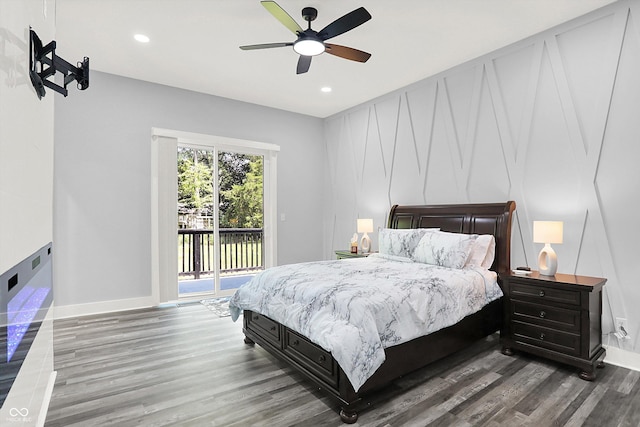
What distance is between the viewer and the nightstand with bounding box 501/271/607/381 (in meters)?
2.57

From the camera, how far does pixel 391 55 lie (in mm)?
3775

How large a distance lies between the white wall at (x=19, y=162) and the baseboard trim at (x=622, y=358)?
3.93m

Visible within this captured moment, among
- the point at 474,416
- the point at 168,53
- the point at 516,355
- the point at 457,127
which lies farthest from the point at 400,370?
the point at 168,53

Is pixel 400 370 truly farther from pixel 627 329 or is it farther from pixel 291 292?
pixel 627 329

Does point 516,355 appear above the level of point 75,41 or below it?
below

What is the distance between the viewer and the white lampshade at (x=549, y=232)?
285 centimetres

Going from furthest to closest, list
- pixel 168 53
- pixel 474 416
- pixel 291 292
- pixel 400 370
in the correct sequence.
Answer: pixel 168 53
pixel 291 292
pixel 400 370
pixel 474 416

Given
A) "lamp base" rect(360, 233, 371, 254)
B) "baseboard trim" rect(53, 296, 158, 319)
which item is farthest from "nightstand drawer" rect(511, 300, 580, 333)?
"baseboard trim" rect(53, 296, 158, 319)

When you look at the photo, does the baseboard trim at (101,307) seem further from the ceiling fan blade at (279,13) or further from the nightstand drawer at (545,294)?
the nightstand drawer at (545,294)

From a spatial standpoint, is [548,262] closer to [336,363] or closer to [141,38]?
[336,363]

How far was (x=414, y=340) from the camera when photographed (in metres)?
2.42

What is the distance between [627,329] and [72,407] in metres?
4.24

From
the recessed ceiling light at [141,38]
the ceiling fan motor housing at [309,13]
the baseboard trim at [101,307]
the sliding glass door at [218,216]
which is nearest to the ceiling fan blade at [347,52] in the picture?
the ceiling fan motor housing at [309,13]

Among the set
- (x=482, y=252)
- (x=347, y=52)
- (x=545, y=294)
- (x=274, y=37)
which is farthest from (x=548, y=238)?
(x=274, y=37)
